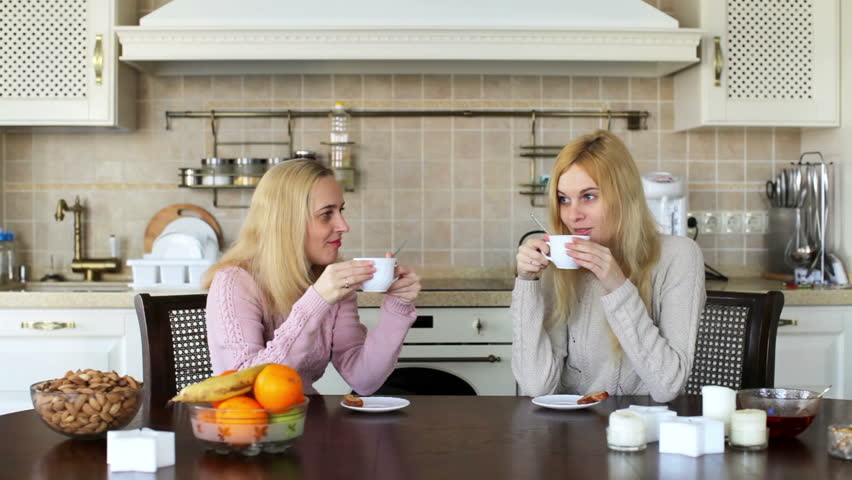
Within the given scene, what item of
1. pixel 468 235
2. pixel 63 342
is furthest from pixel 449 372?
pixel 63 342

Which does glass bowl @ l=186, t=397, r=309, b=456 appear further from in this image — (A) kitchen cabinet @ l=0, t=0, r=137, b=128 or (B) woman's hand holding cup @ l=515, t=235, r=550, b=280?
(A) kitchen cabinet @ l=0, t=0, r=137, b=128

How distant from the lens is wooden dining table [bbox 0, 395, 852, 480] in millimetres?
1184

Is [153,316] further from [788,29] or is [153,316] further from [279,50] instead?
[788,29]

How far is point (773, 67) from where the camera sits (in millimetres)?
3393

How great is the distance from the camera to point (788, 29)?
3.40 meters

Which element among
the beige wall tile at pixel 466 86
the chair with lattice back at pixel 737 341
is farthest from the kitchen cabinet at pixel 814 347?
the beige wall tile at pixel 466 86

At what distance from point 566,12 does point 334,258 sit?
1600 millimetres

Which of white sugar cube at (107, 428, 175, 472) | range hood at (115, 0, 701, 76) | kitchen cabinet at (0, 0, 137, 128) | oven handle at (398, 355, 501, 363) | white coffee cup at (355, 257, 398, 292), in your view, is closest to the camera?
white sugar cube at (107, 428, 175, 472)

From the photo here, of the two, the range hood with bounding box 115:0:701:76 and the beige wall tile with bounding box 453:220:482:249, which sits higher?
the range hood with bounding box 115:0:701:76

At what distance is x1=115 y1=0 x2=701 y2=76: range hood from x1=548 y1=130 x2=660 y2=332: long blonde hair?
128 cm

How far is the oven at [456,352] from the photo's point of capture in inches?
118

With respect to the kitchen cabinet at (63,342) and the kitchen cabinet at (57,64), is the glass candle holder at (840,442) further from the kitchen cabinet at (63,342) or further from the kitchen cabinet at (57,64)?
the kitchen cabinet at (57,64)

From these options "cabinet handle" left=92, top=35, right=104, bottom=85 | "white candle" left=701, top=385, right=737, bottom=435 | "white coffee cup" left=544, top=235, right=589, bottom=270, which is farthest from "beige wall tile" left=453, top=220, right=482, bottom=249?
"white candle" left=701, top=385, right=737, bottom=435

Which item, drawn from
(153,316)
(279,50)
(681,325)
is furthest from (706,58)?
(153,316)
